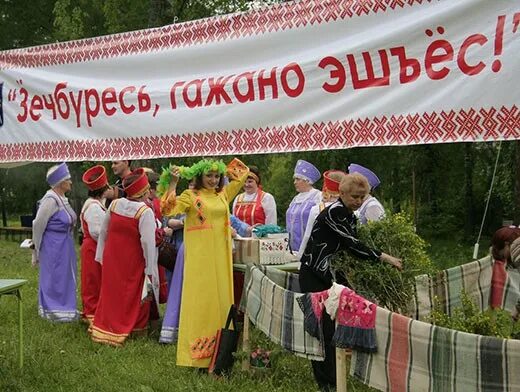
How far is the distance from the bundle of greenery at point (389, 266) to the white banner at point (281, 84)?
111cm

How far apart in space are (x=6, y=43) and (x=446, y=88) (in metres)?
20.7

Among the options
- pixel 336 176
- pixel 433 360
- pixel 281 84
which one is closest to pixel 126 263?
pixel 336 176

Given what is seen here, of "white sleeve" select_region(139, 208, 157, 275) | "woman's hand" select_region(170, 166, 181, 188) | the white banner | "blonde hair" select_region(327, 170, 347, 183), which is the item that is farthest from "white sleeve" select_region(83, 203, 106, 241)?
the white banner

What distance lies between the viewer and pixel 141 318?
22.6 feet

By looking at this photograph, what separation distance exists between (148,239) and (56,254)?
1.75 meters

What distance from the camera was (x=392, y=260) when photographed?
414 cm

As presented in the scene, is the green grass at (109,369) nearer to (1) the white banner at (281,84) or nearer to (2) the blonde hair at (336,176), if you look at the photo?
(2) the blonde hair at (336,176)

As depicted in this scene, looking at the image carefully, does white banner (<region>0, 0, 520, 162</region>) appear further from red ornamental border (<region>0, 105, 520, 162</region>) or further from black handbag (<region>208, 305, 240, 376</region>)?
black handbag (<region>208, 305, 240, 376</region>)

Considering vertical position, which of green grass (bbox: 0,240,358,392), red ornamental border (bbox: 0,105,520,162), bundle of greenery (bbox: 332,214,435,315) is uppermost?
red ornamental border (bbox: 0,105,520,162)

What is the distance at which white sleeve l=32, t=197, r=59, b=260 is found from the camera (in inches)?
295

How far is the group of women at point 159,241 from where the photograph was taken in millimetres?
5531

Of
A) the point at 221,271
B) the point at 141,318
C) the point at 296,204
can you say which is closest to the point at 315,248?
the point at 221,271

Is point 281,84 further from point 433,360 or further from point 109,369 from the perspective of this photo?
point 109,369

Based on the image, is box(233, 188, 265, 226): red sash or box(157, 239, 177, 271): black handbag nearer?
box(157, 239, 177, 271): black handbag
